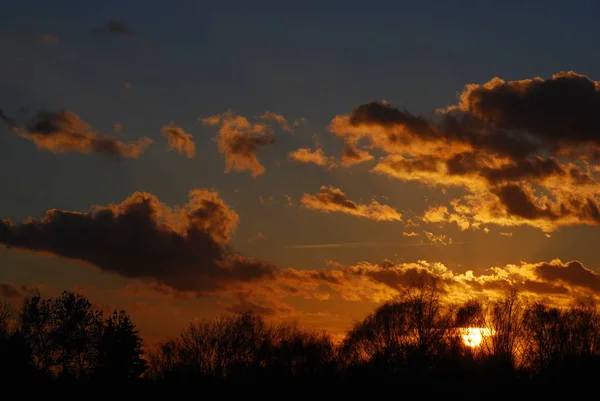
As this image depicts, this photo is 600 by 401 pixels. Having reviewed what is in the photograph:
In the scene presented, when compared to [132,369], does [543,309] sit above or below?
above

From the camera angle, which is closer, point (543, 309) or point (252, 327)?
point (543, 309)

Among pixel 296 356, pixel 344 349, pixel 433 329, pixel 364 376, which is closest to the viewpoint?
pixel 364 376

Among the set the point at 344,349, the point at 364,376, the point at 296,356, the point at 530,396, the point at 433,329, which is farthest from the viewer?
the point at 296,356

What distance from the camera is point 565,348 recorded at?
301 feet

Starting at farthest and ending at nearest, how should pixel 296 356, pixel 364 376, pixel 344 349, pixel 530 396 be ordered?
1. pixel 296 356
2. pixel 344 349
3. pixel 364 376
4. pixel 530 396

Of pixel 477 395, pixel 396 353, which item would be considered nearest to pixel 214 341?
pixel 396 353

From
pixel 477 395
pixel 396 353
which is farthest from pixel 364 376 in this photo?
pixel 477 395

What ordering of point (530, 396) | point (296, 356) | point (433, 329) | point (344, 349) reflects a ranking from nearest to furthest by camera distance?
point (530, 396) → point (433, 329) → point (344, 349) → point (296, 356)

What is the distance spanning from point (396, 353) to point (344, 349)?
12752mm

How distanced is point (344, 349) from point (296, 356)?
35.7 feet

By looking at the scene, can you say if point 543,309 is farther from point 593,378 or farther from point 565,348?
point 593,378

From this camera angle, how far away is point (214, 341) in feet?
368

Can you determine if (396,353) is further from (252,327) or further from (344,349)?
(252,327)

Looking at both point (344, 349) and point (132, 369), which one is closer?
point (132, 369)
